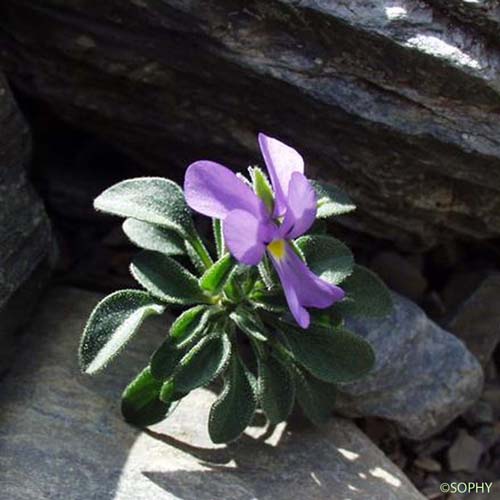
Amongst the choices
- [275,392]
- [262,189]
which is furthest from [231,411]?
[262,189]

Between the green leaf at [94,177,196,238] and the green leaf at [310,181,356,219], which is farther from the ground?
the green leaf at [310,181,356,219]

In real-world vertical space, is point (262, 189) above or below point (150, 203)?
above

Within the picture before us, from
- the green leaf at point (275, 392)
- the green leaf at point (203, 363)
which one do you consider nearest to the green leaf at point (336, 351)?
the green leaf at point (275, 392)

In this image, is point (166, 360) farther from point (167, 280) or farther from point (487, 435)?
point (487, 435)

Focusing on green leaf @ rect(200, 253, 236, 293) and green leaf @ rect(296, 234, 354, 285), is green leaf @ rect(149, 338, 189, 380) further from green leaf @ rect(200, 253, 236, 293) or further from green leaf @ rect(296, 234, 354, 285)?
green leaf @ rect(296, 234, 354, 285)

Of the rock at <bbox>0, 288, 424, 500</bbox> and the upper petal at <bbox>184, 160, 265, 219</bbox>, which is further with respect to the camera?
the rock at <bbox>0, 288, 424, 500</bbox>

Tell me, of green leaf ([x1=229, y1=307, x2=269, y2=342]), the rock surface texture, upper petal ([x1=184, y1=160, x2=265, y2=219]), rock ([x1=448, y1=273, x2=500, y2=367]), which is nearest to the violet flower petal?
upper petal ([x1=184, y1=160, x2=265, y2=219])

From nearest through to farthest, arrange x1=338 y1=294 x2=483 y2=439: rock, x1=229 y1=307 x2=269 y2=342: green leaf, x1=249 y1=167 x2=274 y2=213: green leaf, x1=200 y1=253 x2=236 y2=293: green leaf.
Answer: x1=249 y1=167 x2=274 y2=213: green leaf → x1=200 y1=253 x2=236 y2=293: green leaf → x1=229 y1=307 x2=269 y2=342: green leaf → x1=338 y1=294 x2=483 y2=439: rock
